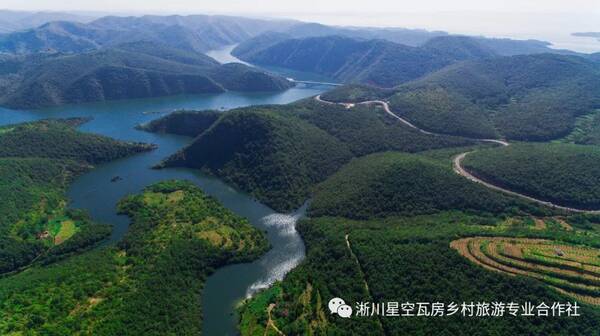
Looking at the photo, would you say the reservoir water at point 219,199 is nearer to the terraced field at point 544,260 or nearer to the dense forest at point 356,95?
the terraced field at point 544,260

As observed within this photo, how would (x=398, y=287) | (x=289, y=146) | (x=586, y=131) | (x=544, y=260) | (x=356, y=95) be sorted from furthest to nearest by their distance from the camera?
(x=356, y=95) < (x=586, y=131) < (x=289, y=146) < (x=544, y=260) < (x=398, y=287)

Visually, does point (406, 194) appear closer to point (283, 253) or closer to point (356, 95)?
point (283, 253)

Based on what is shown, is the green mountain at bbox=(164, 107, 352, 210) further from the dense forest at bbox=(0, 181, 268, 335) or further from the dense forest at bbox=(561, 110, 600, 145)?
the dense forest at bbox=(561, 110, 600, 145)

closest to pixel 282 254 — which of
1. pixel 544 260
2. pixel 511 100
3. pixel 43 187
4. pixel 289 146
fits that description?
pixel 289 146

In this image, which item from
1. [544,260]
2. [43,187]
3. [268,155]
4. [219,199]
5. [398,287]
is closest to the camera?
[398,287]

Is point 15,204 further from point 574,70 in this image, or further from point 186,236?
point 574,70

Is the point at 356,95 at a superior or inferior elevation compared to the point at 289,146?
superior

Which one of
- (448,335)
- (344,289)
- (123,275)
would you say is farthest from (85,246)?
(448,335)
